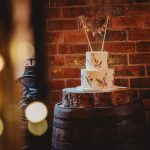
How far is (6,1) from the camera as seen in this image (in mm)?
2756

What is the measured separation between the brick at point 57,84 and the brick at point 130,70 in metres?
0.48

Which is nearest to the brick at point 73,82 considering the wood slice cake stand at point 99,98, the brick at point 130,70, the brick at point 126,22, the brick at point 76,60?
the brick at point 76,60

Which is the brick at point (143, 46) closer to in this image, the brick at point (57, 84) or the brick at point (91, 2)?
the brick at point (91, 2)

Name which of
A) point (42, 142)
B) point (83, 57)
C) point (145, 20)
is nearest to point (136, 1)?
point (145, 20)

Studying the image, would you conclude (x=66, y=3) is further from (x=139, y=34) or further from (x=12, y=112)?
(x=12, y=112)

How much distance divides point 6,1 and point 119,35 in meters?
0.95

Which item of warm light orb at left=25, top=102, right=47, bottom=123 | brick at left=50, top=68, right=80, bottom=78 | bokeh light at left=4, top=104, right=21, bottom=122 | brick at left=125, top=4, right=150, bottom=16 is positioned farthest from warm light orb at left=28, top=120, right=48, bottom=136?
brick at left=125, top=4, right=150, bottom=16

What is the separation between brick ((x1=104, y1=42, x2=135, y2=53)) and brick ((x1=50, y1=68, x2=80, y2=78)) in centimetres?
32

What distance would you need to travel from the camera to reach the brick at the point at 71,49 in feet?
10.2

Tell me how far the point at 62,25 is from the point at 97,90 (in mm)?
861

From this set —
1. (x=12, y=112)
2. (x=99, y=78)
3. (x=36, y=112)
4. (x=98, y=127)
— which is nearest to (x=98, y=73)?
(x=99, y=78)

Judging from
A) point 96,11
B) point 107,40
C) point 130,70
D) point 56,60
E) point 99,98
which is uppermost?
point 96,11

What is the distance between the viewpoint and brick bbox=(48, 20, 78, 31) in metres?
3.09

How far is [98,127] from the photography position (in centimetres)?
231
